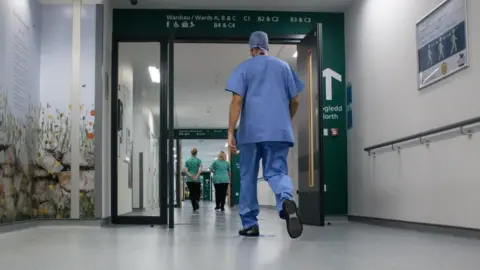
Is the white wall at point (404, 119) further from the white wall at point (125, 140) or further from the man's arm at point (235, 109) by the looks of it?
A: the white wall at point (125, 140)

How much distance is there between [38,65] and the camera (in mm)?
5352

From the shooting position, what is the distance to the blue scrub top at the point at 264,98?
3.66 meters

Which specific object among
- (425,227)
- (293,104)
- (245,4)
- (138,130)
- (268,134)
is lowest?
(425,227)

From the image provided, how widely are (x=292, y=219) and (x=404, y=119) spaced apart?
83.6 inches

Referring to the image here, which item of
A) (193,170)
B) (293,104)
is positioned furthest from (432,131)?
(193,170)

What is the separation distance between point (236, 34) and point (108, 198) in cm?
256

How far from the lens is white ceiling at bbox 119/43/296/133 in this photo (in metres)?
8.06

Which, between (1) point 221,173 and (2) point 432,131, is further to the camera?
(1) point 221,173

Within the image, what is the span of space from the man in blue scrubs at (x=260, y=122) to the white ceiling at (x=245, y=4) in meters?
2.67

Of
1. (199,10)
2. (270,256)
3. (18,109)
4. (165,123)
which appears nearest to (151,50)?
(199,10)

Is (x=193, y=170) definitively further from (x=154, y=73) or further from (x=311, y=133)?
(x=311, y=133)

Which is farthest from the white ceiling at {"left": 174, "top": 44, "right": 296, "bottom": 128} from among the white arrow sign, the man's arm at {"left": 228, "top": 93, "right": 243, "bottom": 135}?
the man's arm at {"left": 228, "top": 93, "right": 243, "bottom": 135}

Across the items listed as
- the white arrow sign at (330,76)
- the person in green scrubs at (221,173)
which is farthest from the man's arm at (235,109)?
the person in green scrubs at (221,173)

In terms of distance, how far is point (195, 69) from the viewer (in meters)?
10.0
